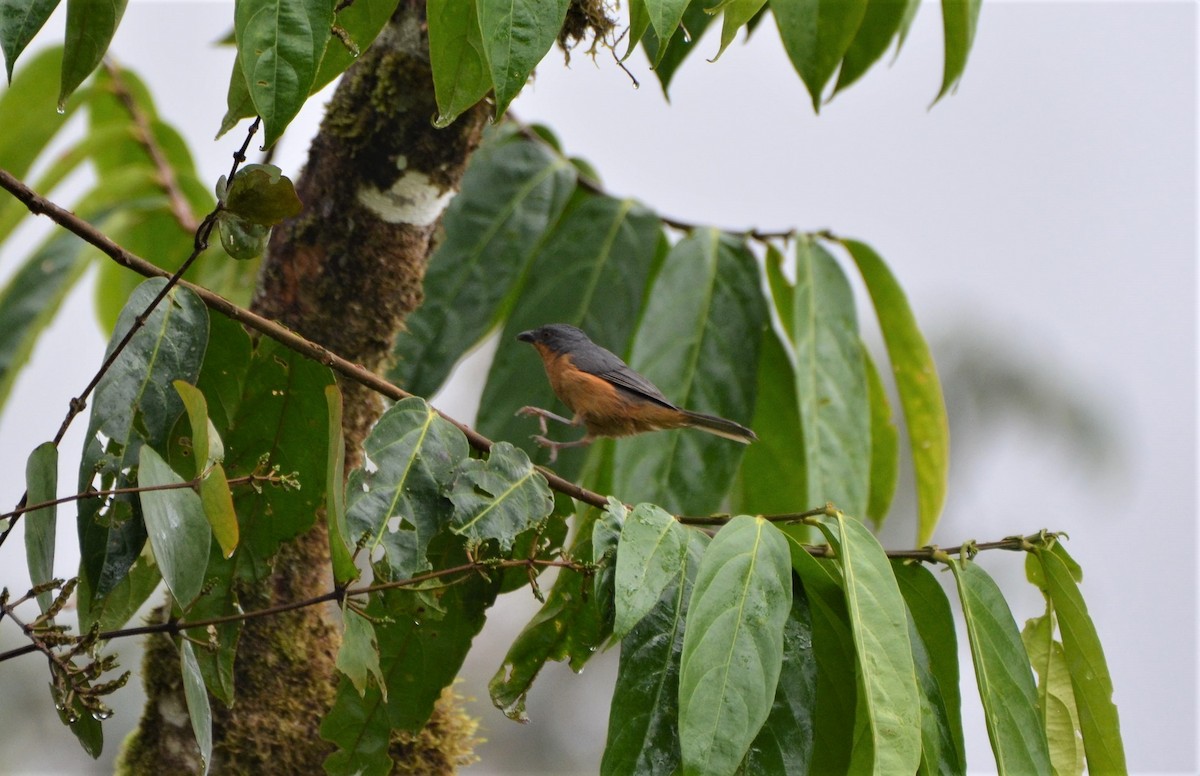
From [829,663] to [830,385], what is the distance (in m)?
1.10

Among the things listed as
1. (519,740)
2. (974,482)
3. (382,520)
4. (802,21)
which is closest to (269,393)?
(382,520)

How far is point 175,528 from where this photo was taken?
1.55m

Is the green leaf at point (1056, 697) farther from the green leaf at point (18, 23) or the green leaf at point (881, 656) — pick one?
the green leaf at point (18, 23)

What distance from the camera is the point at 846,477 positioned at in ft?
8.68

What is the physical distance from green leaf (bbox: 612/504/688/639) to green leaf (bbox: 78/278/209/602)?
73 centimetres

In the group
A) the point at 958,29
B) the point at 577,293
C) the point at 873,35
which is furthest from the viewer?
the point at 577,293

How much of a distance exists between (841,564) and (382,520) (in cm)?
67

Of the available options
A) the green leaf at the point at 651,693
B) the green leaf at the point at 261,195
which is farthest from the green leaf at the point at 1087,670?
the green leaf at the point at 261,195

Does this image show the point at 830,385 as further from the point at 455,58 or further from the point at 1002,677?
the point at 455,58

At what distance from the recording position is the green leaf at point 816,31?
2160 mm

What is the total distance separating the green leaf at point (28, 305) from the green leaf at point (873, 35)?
212 cm

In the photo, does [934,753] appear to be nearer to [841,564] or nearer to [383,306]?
[841,564]

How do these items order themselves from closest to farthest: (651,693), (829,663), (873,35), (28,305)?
(651,693) → (829,663) → (873,35) → (28,305)

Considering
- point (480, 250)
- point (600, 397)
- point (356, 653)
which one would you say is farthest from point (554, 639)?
point (480, 250)
